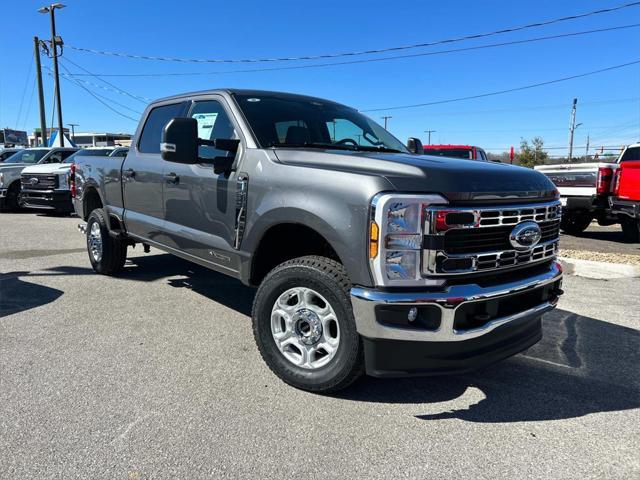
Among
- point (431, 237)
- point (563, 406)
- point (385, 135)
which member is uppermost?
point (385, 135)

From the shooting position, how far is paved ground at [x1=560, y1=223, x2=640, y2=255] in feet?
31.5

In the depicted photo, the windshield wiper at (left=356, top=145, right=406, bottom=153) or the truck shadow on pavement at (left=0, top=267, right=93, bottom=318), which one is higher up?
the windshield wiper at (left=356, top=145, right=406, bottom=153)

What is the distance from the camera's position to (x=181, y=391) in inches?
125

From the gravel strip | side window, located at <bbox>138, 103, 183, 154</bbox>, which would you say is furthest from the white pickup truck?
side window, located at <bbox>138, 103, 183, 154</bbox>

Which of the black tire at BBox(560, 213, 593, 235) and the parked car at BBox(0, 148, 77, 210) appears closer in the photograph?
the black tire at BBox(560, 213, 593, 235)

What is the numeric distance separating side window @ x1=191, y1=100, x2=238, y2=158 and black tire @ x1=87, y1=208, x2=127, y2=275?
232 centimetres

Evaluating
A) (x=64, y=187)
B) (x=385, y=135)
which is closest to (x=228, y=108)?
(x=385, y=135)

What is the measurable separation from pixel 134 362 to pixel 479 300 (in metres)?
2.50

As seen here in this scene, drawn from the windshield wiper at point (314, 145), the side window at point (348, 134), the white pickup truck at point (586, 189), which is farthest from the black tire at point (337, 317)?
the white pickup truck at point (586, 189)

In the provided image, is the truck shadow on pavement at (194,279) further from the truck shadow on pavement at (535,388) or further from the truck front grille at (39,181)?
the truck front grille at (39,181)

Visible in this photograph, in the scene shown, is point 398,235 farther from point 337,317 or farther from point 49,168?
point 49,168

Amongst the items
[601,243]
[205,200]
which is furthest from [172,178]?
[601,243]

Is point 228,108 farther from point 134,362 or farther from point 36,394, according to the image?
point 36,394

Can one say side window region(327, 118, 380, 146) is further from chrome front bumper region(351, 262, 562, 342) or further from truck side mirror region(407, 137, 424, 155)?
chrome front bumper region(351, 262, 562, 342)
